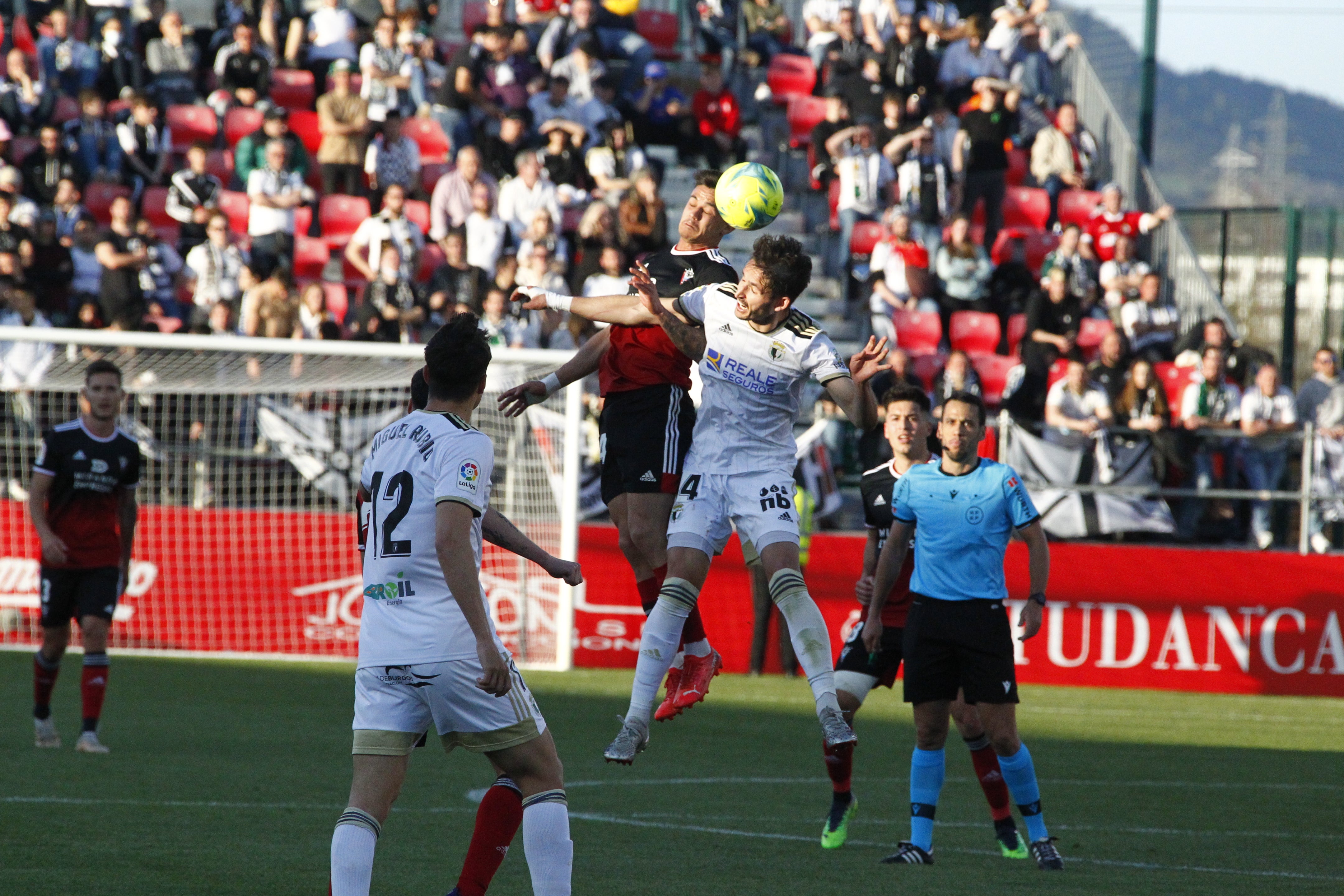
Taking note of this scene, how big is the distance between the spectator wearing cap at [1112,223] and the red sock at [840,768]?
1300 cm

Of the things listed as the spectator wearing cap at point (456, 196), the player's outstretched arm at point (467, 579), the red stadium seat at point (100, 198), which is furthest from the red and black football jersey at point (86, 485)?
the red stadium seat at point (100, 198)

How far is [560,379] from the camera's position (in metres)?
7.49

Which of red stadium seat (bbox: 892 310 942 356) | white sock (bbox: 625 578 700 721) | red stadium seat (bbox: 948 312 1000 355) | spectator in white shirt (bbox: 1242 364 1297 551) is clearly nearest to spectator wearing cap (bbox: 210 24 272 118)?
red stadium seat (bbox: 892 310 942 356)

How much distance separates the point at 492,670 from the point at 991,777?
12.7ft

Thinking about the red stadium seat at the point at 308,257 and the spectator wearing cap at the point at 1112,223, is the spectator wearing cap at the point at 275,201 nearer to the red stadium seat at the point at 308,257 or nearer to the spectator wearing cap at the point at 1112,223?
the red stadium seat at the point at 308,257

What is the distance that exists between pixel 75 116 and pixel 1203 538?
1350 centimetres

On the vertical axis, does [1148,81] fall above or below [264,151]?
above

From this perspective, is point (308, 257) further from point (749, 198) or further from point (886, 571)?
point (749, 198)

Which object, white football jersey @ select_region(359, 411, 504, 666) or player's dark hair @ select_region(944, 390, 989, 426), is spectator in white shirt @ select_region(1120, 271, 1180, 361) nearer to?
player's dark hair @ select_region(944, 390, 989, 426)

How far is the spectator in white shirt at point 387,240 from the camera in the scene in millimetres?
18203

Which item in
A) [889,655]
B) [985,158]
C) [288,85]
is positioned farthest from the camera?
[985,158]

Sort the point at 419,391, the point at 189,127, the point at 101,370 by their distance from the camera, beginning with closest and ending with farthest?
1. the point at 419,391
2. the point at 101,370
3. the point at 189,127

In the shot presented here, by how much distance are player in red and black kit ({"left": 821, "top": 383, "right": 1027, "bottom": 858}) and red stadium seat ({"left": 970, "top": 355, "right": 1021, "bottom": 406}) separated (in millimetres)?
9441

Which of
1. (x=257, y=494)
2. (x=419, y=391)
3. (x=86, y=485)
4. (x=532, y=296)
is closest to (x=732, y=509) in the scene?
(x=532, y=296)
